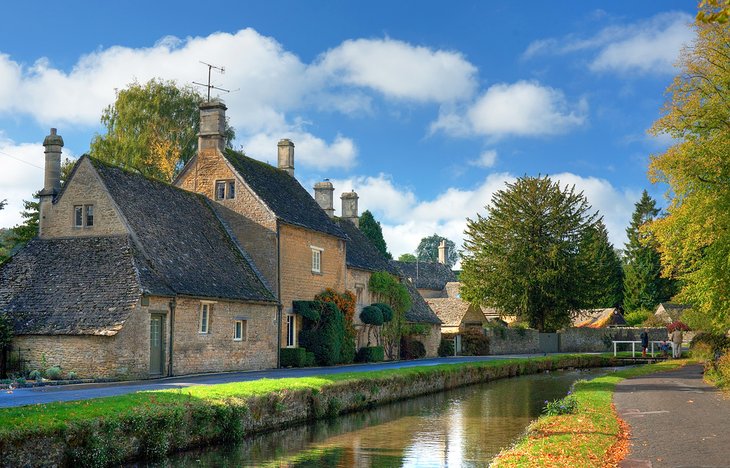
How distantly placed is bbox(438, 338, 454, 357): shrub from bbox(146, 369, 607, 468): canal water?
24233mm

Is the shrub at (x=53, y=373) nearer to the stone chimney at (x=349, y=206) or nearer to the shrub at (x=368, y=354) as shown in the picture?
the shrub at (x=368, y=354)

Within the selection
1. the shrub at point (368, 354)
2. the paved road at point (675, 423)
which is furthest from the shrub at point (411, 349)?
the paved road at point (675, 423)

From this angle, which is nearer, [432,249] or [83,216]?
[83,216]

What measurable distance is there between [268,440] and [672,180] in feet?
62.3

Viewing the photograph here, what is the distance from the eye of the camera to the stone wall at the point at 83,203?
2848 centimetres

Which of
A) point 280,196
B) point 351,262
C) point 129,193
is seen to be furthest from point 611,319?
point 129,193

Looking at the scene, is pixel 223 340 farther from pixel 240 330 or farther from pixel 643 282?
pixel 643 282

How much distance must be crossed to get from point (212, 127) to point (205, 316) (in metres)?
11.9

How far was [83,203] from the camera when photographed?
2898cm

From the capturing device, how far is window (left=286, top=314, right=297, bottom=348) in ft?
117

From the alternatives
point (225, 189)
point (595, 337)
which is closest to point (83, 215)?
point (225, 189)

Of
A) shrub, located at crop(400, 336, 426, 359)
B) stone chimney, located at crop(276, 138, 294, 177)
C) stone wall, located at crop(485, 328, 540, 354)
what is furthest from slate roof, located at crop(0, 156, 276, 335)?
stone wall, located at crop(485, 328, 540, 354)

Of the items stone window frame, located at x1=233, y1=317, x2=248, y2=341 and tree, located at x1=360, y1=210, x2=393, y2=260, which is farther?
tree, located at x1=360, y1=210, x2=393, y2=260

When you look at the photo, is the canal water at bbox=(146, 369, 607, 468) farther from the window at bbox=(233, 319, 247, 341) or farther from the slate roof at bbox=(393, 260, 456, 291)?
the slate roof at bbox=(393, 260, 456, 291)
